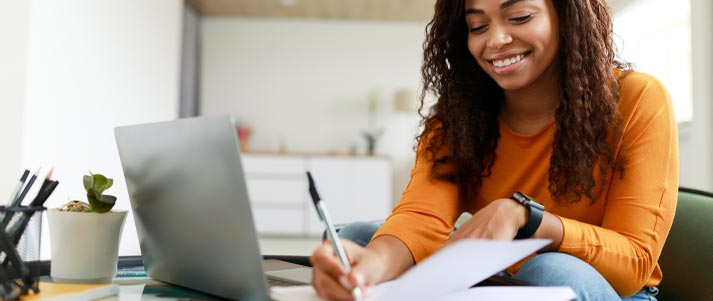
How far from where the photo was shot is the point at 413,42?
617 cm

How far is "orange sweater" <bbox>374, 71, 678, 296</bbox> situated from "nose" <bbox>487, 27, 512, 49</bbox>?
0.18 metres

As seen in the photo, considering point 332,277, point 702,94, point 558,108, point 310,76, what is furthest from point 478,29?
point 310,76

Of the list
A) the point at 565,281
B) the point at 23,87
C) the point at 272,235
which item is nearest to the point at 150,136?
the point at 565,281

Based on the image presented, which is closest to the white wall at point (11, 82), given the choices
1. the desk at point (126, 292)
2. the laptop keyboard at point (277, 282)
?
the desk at point (126, 292)

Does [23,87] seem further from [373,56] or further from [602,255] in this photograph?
[373,56]

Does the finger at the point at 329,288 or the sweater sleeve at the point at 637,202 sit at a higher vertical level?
the sweater sleeve at the point at 637,202

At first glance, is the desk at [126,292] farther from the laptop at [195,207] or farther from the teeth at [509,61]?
the teeth at [509,61]

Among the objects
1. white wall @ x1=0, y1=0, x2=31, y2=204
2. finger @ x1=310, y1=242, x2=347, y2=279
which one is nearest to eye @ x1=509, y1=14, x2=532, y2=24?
finger @ x1=310, y1=242, x2=347, y2=279

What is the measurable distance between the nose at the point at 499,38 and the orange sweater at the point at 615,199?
0.59 ft

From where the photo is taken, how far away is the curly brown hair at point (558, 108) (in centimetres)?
98

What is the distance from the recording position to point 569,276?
2.37 feet

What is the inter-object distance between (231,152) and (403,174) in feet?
18.7

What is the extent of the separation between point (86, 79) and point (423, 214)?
8.08 ft

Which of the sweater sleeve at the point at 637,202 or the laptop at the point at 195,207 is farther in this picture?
the sweater sleeve at the point at 637,202
